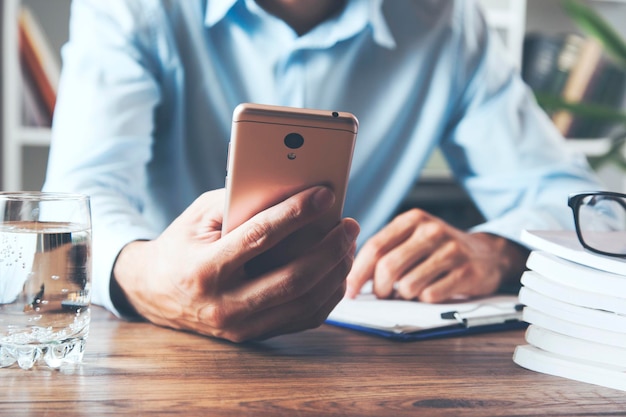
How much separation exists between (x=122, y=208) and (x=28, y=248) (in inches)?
14.7

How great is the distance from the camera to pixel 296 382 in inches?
23.8

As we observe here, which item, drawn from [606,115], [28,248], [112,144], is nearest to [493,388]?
[28,248]

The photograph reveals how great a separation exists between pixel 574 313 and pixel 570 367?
49 mm

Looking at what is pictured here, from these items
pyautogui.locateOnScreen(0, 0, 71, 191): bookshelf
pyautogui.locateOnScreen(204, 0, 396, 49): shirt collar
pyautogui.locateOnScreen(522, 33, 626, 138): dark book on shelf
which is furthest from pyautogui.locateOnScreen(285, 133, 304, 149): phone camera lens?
pyautogui.locateOnScreen(522, 33, 626, 138): dark book on shelf

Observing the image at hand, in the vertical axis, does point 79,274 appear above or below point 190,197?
above

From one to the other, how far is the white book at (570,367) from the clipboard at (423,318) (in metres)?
0.12

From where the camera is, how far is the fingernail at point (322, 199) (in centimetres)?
64

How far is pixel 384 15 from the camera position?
1.44 metres

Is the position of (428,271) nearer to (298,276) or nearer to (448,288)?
(448,288)

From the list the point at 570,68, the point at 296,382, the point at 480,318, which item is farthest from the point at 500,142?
the point at 570,68

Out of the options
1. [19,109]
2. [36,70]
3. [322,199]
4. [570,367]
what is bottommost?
[19,109]

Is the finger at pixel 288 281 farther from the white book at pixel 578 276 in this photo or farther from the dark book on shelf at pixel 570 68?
the dark book on shelf at pixel 570 68

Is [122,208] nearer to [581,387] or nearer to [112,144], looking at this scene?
[112,144]

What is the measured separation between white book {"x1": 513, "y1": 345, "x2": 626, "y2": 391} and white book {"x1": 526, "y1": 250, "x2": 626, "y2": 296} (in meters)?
0.07
